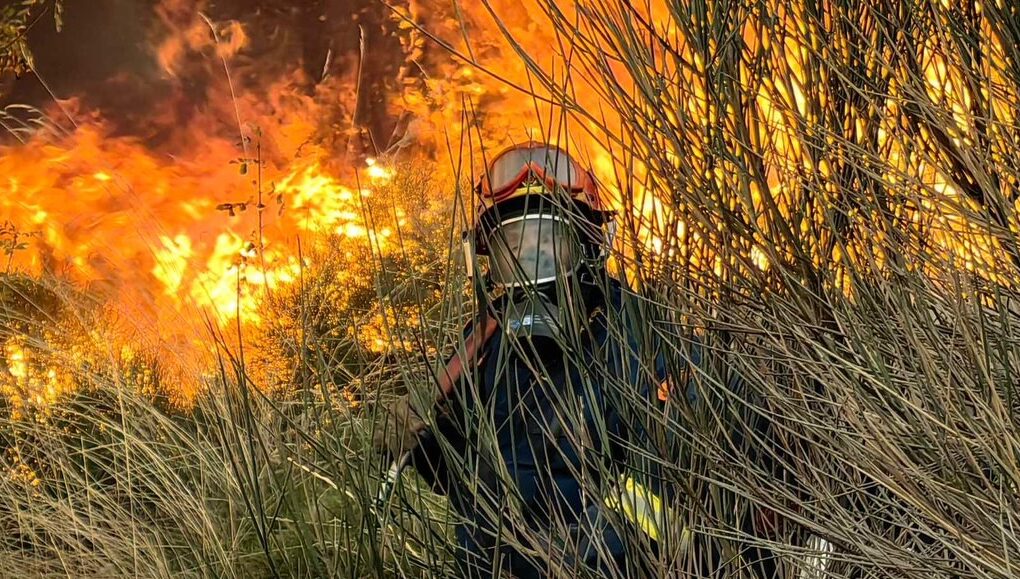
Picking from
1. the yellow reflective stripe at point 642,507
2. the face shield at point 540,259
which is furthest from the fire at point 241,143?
the yellow reflective stripe at point 642,507

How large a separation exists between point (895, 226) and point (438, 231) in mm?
3591

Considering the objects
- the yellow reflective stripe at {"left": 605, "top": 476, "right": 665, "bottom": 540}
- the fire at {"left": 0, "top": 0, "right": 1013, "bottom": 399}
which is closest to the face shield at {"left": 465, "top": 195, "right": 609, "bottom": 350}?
the yellow reflective stripe at {"left": 605, "top": 476, "right": 665, "bottom": 540}

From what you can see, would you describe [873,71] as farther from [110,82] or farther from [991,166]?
[110,82]

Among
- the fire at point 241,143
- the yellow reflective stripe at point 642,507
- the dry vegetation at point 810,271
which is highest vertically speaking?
the fire at point 241,143

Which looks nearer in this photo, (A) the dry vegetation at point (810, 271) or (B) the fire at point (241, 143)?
(A) the dry vegetation at point (810, 271)

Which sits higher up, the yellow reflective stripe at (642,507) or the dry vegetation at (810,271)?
the dry vegetation at (810,271)

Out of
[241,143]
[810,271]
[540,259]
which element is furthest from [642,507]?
[241,143]

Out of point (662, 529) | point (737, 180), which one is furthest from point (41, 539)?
point (737, 180)

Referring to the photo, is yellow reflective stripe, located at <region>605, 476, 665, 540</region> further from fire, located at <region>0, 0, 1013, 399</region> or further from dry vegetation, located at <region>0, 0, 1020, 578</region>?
fire, located at <region>0, 0, 1013, 399</region>

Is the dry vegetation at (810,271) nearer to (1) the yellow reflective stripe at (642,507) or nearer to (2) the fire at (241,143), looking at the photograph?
(1) the yellow reflective stripe at (642,507)

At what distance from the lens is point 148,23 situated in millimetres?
7258

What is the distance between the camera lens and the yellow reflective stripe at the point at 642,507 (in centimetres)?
118

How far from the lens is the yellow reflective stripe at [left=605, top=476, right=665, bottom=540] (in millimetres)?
1181

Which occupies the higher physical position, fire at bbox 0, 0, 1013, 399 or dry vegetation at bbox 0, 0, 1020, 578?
fire at bbox 0, 0, 1013, 399
